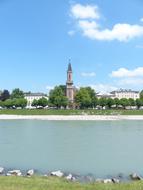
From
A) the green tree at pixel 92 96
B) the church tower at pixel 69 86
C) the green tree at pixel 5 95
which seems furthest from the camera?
the green tree at pixel 5 95

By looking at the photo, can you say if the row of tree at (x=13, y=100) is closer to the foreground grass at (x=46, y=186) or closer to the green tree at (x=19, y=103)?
the green tree at (x=19, y=103)

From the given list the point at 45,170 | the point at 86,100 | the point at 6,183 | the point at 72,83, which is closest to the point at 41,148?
the point at 45,170

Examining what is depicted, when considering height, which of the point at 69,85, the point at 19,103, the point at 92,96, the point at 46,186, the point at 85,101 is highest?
the point at 69,85

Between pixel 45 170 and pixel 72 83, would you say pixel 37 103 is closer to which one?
pixel 72 83

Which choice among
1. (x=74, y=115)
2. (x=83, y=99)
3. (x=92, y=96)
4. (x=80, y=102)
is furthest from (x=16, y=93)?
(x=74, y=115)

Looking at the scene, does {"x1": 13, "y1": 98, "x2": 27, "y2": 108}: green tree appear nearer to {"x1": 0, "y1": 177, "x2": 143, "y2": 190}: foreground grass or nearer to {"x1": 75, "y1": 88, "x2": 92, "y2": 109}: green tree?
{"x1": 75, "y1": 88, "x2": 92, "y2": 109}: green tree

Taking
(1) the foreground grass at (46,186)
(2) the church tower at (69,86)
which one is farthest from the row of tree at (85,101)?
(1) the foreground grass at (46,186)

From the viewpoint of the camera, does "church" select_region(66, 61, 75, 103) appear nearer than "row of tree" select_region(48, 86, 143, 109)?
No

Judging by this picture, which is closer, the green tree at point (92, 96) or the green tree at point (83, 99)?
the green tree at point (83, 99)

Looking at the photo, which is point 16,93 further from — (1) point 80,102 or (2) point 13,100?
(1) point 80,102

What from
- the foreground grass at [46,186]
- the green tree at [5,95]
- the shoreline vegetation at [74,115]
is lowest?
the foreground grass at [46,186]

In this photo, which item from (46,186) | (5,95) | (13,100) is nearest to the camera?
(46,186)

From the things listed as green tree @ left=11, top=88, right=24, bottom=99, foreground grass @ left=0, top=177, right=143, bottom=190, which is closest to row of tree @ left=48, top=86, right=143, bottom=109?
green tree @ left=11, top=88, right=24, bottom=99

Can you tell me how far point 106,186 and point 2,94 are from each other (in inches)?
6384
